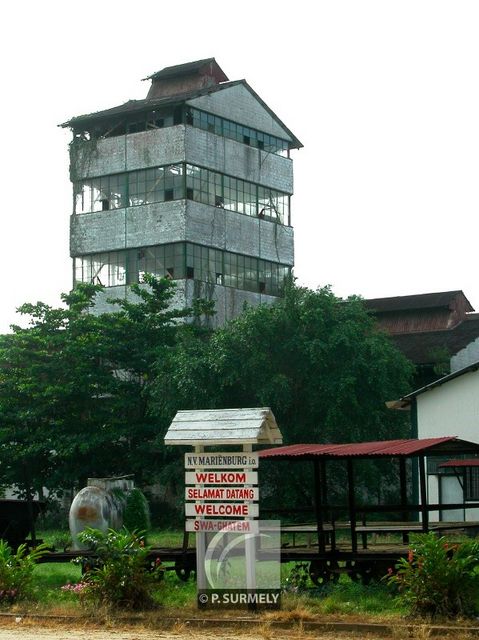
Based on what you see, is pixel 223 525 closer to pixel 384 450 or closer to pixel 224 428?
pixel 224 428

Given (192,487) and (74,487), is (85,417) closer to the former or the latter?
(74,487)

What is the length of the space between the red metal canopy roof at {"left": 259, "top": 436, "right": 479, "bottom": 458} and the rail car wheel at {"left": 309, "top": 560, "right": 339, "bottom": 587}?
1.94 metres

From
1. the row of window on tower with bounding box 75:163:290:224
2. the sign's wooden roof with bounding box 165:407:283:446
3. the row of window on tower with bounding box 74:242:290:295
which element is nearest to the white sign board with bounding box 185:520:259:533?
the sign's wooden roof with bounding box 165:407:283:446

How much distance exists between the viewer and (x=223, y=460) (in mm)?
17391

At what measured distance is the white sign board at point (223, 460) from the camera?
56.4ft

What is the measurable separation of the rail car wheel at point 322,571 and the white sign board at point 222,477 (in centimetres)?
333

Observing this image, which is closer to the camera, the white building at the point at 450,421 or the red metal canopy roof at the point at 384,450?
the red metal canopy roof at the point at 384,450

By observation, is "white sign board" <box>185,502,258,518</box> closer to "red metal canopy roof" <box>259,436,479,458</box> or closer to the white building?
"red metal canopy roof" <box>259,436,479,458</box>

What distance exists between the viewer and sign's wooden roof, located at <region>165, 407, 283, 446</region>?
1741 centimetres

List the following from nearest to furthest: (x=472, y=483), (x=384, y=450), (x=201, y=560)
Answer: (x=201, y=560) < (x=384, y=450) < (x=472, y=483)

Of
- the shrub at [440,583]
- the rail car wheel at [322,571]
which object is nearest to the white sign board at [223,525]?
the shrub at [440,583]

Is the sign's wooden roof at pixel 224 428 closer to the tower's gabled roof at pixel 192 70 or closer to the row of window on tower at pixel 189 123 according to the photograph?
the row of window on tower at pixel 189 123

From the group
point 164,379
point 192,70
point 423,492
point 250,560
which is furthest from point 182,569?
point 192,70

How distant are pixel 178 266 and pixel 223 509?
37029mm
